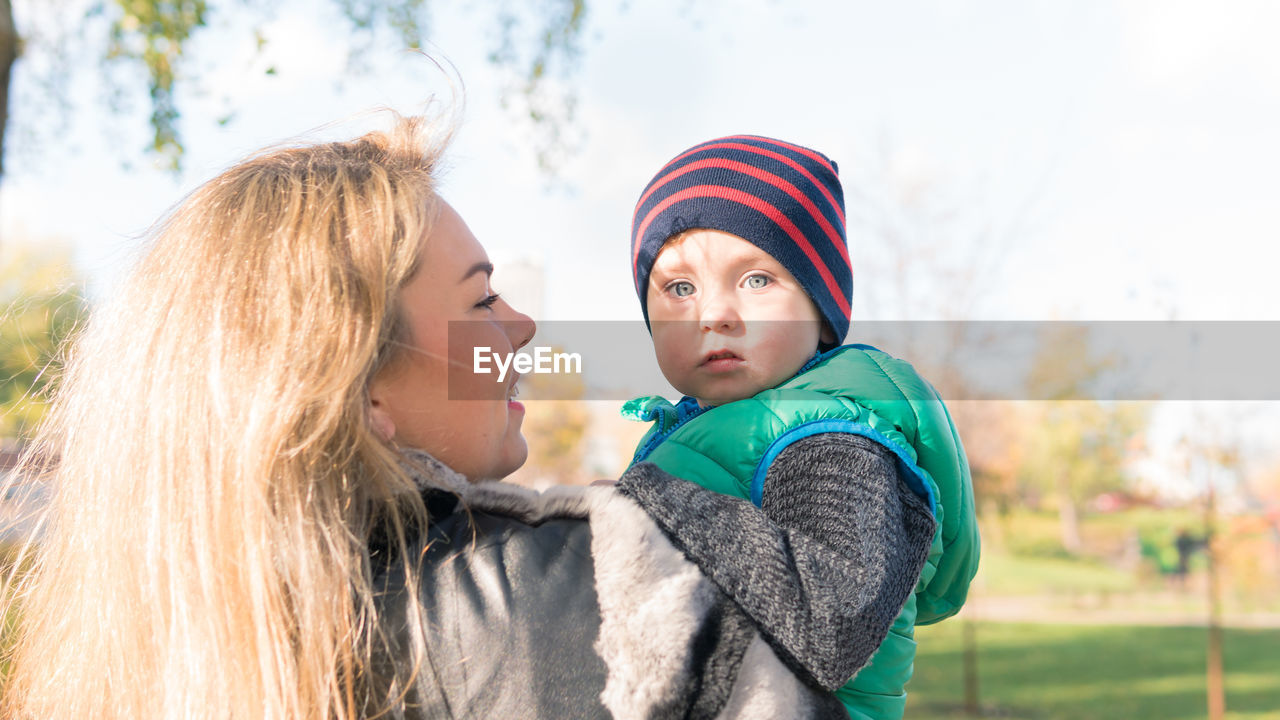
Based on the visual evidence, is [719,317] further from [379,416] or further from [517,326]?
[379,416]

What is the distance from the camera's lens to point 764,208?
1.92 metres

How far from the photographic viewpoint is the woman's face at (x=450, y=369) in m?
1.55

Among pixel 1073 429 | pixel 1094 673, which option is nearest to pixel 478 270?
pixel 1094 673

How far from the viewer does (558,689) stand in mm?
1214

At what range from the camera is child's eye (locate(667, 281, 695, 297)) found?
1.99 metres

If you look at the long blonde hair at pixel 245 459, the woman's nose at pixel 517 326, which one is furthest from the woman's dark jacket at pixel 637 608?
the woman's nose at pixel 517 326

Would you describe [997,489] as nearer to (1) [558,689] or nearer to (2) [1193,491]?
(2) [1193,491]

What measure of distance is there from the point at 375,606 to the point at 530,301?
7.06ft

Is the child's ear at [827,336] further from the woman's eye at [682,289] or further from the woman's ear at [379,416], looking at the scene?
the woman's ear at [379,416]

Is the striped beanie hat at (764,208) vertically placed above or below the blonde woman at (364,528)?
above

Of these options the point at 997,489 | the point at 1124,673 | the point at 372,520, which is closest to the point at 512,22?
the point at 372,520

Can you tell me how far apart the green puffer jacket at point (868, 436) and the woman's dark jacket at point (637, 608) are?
0.24 m

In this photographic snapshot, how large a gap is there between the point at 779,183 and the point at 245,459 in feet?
3.86

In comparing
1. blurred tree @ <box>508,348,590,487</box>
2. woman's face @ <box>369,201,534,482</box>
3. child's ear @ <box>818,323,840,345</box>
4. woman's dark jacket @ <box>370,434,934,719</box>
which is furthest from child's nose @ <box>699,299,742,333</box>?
blurred tree @ <box>508,348,590,487</box>
